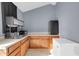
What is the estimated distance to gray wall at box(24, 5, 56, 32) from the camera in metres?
5.73

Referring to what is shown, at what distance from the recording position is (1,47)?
1708 mm

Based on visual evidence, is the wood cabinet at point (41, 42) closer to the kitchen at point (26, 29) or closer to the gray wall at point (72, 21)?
the kitchen at point (26, 29)

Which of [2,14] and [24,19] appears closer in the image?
[2,14]

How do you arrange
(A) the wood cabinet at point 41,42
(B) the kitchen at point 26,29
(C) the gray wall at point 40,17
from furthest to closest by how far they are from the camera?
(C) the gray wall at point 40,17 < (A) the wood cabinet at point 41,42 < (B) the kitchen at point 26,29

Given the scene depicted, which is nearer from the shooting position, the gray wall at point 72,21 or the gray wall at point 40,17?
the gray wall at point 72,21

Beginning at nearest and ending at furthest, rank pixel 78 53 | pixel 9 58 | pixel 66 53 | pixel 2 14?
pixel 9 58 → pixel 78 53 → pixel 66 53 → pixel 2 14

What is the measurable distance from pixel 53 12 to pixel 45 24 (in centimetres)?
77

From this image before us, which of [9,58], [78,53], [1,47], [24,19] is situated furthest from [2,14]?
[24,19]

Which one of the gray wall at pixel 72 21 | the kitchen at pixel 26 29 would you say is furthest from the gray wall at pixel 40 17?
the gray wall at pixel 72 21

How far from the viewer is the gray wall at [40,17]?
5.73 m

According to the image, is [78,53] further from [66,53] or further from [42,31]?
[42,31]

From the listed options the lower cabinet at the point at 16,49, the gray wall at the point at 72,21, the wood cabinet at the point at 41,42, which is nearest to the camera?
the lower cabinet at the point at 16,49

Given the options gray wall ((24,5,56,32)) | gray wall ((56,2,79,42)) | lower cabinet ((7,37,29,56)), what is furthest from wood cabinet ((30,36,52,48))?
lower cabinet ((7,37,29,56))

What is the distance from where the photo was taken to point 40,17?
226 inches
